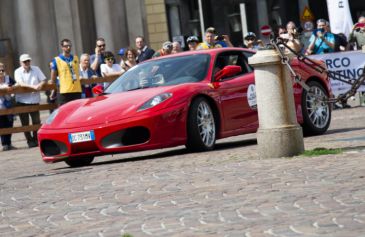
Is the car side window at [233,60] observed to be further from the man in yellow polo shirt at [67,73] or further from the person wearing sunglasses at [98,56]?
the person wearing sunglasses at [98,56]

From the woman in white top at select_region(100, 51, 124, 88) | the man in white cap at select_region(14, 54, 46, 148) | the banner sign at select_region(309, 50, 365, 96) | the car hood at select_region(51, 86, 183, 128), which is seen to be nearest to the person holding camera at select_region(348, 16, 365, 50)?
the banner sign at select_region(309, 50, 365, 96)

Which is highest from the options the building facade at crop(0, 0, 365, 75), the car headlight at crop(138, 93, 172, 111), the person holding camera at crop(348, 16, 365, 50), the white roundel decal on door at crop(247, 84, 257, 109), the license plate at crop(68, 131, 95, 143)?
the building facade at crop(0, 0, 365, 75)

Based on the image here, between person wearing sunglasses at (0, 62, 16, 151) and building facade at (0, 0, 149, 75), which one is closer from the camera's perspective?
person wearing sunglasses at (0, 62, 16, 151)

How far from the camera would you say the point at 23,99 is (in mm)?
27859

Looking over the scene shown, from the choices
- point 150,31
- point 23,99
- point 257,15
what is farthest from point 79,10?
point 23,99

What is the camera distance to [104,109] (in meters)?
17.6

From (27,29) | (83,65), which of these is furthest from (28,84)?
(27,29)

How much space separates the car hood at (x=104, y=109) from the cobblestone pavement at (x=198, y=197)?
0.62m

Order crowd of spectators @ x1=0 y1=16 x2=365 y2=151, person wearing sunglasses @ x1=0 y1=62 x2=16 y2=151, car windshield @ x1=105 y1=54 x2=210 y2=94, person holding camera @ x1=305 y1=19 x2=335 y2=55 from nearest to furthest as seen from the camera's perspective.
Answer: car windshield @ x1=105 y1=54 x2=210 y2=94 < crowd of spectators @ x1=0 y1=16 x2=365 y2=151 < person wearing sunglasses @ x1=0 y1=62 x2=16 y2=151 < person holding camera @ x1=305 y1=19 x2=335 y2=55

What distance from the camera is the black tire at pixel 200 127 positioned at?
1770 centimetres

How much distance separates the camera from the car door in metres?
18.5

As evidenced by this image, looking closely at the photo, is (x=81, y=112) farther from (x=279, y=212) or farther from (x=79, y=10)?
(x=79, y=10)

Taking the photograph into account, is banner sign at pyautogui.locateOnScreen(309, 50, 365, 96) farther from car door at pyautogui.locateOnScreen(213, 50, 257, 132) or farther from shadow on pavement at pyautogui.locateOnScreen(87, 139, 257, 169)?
car door at pyautogui.locateOnScreen(213, 50, 257, 132)

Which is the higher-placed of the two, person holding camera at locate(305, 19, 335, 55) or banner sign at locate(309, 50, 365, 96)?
person holding camera at locate(305, 19, 335, 55)
